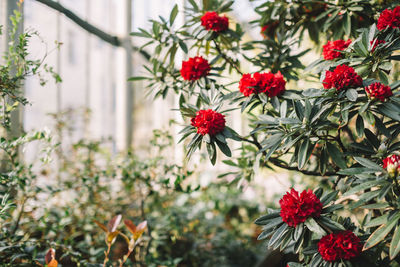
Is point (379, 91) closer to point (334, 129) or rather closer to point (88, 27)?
point (334, 129)

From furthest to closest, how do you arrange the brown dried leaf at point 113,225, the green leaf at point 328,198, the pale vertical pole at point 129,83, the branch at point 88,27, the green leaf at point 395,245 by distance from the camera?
1. the pale vertical pole at point 129,83
2. the branch at point 88,27
3. the brown dried leaf at point 113,225
4. the green leaf at point 328,198
5. the green leaf at point 395,245

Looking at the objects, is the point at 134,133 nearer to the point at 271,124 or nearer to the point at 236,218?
the point at 236,218

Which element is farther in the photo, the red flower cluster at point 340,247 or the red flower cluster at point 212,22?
the red flower cluster at point 212,22

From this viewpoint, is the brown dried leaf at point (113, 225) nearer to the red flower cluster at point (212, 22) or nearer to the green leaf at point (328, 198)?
the green leaf at point (328, 198)

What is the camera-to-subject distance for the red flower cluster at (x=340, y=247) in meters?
0.88

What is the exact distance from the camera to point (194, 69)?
4.35 feet

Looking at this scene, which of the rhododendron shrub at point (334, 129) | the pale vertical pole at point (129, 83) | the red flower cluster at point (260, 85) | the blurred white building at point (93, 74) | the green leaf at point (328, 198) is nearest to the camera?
the rhododendron shrub at point (334, 129)

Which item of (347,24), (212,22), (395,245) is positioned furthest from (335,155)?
(212,22)

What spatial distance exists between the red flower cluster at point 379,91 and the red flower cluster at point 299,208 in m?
0.36

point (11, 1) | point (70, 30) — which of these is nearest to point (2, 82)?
point (11, 1)

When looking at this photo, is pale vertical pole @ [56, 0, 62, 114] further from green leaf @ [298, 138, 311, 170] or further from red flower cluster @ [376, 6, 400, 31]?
red flower cluster @ [376, 6, 400, 31]

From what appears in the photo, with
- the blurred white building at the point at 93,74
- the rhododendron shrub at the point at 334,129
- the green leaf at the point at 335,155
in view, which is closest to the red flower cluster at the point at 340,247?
the rhododendron shrub at the point at 334,129

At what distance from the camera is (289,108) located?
1.20m

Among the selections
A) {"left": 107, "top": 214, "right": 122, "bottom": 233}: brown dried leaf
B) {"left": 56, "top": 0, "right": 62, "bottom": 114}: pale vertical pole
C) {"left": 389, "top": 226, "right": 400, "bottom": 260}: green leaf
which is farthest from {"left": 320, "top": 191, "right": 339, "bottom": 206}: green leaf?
{"left": 56, "top": 0, "right": 62, "bottom": 114}: pale vertical pole
